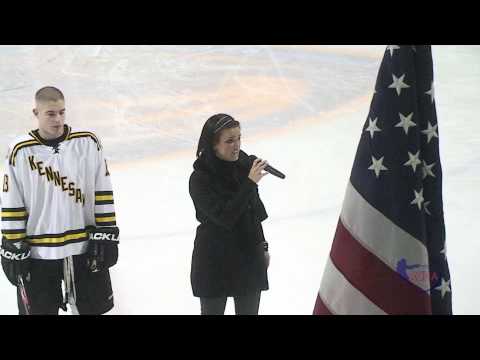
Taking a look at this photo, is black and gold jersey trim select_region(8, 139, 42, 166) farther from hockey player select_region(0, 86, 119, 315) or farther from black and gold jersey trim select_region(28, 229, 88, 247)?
black and gold jersey trim select_region(28, 229, 88, 247)

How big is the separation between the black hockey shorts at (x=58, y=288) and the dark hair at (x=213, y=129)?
2.04 ft

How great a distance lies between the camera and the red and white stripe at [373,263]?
1.84 meters

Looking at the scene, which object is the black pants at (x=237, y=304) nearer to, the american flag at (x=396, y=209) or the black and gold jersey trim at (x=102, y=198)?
the black and gold jersey trim at (x=102, y=198)

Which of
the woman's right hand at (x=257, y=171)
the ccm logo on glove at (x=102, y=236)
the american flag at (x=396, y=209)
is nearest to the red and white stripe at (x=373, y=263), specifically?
the american flag at (x=396, y=209)

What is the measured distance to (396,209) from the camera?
182 cm

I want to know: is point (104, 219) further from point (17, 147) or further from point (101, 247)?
point (17, 147)

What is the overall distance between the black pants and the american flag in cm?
75

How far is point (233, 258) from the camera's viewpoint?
8.61 ft

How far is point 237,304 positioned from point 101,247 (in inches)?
22.2

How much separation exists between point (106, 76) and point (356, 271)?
473 cm

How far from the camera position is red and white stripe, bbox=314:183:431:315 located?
184cm
